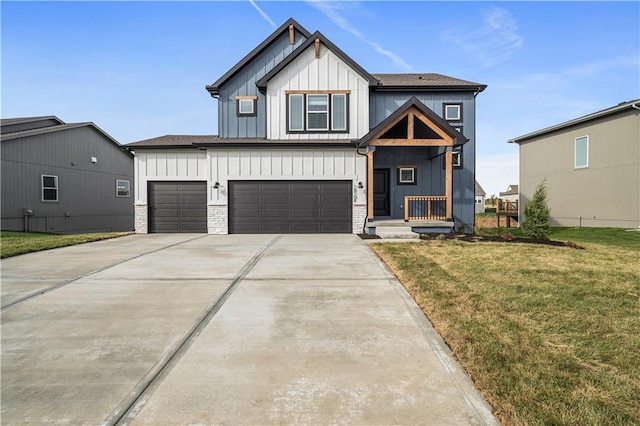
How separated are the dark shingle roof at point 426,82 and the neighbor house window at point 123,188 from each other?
18.8 meters

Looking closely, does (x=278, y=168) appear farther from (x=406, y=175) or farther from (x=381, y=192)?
(x=406, y=175)

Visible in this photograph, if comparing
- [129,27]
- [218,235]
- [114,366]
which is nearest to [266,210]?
[218,235]

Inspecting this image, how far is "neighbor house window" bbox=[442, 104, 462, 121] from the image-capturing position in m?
15.7

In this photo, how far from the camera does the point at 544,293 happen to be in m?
5.00

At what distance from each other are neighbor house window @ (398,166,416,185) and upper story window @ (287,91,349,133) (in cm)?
316

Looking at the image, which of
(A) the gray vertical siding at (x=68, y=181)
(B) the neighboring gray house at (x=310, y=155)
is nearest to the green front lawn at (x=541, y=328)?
(B) the neighboring gray house at (x=310, y=155)

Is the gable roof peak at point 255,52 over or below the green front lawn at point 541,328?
over

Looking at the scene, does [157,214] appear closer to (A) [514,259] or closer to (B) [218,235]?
(B) [218,235]

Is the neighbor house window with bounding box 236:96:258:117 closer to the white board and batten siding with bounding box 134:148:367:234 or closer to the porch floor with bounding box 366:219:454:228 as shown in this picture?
the white board and batten siding with bounding box 134:148:367:234

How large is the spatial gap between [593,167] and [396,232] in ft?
42.1

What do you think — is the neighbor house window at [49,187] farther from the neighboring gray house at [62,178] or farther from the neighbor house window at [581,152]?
the neighbor house window at [581,152]

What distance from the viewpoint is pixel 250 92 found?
1561cm

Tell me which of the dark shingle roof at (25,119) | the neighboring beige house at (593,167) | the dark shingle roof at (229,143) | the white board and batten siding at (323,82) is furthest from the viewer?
the dark shingle roof at (25,119)

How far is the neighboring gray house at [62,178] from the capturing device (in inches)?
638
